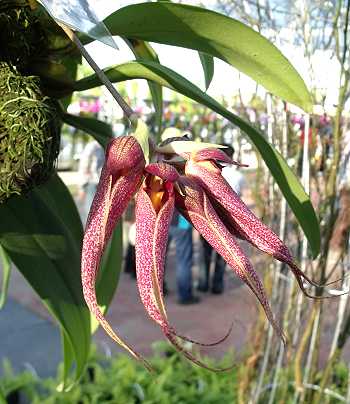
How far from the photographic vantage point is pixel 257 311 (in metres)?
1.55

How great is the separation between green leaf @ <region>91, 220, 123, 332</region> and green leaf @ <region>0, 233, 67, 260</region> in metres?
0.10

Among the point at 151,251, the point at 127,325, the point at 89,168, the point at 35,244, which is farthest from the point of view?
the point at 89,168

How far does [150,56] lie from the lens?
534 mm

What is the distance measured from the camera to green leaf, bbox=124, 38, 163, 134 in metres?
0.50

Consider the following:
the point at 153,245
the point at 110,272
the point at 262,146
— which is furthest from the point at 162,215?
the point at 110,272

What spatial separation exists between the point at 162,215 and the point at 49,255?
0.94 ft

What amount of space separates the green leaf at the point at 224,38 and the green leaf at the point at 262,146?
4 cm

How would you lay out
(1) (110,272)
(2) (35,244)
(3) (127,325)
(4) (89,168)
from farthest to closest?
(4) (89,168) < (3) (127,325) < (1) (110,272) < (2) (35,244)

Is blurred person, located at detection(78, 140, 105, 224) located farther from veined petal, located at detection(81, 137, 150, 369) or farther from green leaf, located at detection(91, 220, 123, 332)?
veined petal, located at detection(81, 137, 150, 369)

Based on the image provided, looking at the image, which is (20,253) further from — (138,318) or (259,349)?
(138,318)

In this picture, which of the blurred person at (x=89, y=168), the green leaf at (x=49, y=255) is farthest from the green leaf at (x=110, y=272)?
the blurred person at (x=89, y=168)

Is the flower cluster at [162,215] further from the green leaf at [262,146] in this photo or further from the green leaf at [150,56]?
the green leaf at [150,56]

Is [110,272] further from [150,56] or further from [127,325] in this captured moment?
[127,325]

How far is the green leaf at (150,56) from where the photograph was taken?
19.7 inches
